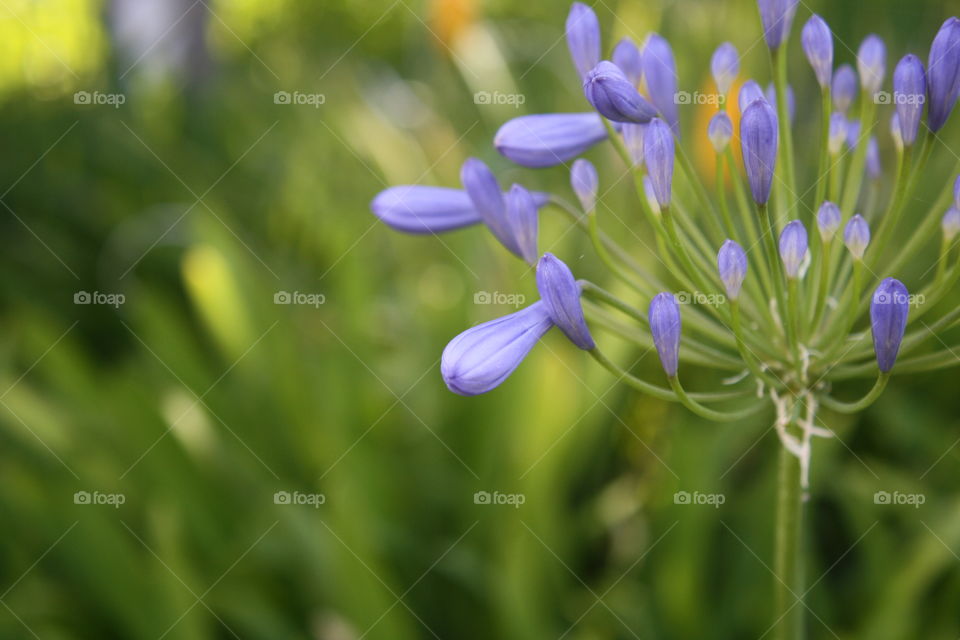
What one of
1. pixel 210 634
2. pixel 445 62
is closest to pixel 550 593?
pixel 210 634

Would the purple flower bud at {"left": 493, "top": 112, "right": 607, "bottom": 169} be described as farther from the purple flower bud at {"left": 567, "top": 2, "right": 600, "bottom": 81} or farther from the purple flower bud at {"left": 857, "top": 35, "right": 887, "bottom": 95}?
the purple flower bud at {"left": 857, "top": 35, "right": 887, "bottom": 95}

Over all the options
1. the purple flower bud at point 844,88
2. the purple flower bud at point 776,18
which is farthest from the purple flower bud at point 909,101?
the purple flower bud at point 844,88

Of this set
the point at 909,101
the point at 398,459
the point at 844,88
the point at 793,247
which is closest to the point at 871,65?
the point at 844,88

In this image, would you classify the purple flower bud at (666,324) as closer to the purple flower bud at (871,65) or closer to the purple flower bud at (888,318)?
the purple flower bud at (888,318)

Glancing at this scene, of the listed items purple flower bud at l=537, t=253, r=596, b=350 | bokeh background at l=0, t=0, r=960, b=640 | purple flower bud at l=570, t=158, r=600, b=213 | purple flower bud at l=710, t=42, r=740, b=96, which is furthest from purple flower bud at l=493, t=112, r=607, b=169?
bokeh background at l=0, t=0, r=960, b=640

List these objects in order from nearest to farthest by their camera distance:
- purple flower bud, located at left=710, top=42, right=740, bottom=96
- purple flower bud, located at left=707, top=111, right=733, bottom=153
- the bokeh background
Answer: purple flower bud, located at left=707, top=111, right=733, bottom=153 → purple flower bud, located at left=710, top=42, right=740, bottom=96 → the bokeh background

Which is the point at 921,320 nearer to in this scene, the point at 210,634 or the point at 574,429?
the point at 574,429

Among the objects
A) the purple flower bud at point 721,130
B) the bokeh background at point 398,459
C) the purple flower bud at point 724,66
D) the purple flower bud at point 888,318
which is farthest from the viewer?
the bokeh background at point 398,459

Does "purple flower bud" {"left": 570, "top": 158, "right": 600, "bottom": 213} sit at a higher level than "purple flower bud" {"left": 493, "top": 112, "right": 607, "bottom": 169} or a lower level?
lower
